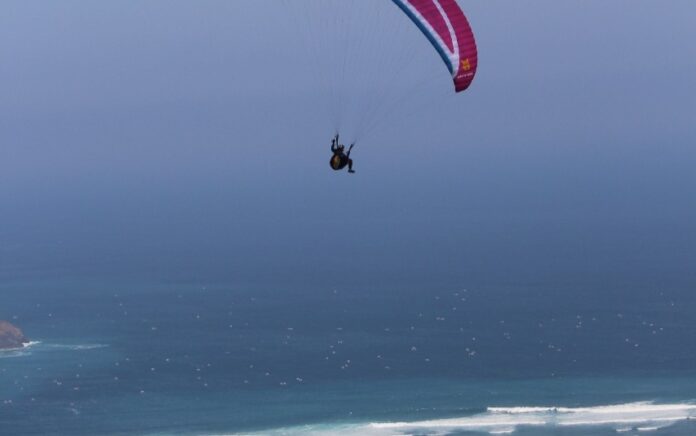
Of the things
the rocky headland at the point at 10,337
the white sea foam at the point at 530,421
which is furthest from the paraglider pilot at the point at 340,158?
the rocky headland at the point at 10,337

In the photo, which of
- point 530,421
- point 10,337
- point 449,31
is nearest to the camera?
point 449,31

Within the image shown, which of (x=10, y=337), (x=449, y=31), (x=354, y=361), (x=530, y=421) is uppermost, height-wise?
(x=449, y=31)

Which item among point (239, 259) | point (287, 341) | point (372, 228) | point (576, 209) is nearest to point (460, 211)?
point (576, 209)

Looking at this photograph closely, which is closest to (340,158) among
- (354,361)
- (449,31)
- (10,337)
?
(449,31)

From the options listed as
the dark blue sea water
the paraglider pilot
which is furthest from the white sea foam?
the paraglider pilot

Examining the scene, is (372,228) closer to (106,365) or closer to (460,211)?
(460,211)

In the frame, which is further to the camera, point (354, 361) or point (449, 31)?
point (354, 361)

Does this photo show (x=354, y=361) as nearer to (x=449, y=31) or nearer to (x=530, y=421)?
→ (x=530, y=421)
